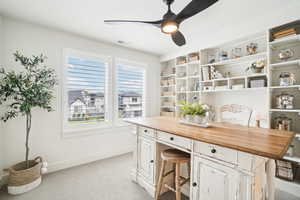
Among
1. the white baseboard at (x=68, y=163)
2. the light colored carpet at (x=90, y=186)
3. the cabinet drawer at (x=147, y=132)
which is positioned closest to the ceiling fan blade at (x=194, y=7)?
the cabinet drawer at (x=147, y=132)

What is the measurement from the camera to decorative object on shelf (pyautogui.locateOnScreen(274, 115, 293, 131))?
195cm

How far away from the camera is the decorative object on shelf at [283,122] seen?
1.95 meters

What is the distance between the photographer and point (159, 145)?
6.02 feet

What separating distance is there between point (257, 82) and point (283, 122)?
2.22 ft

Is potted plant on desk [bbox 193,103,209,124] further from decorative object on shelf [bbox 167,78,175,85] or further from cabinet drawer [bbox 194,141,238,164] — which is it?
decorative object on shelf [bbox 167,78,175,85]

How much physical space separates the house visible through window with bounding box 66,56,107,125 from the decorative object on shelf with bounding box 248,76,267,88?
2822 millimetres

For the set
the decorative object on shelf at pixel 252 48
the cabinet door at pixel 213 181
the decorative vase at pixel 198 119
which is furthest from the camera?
the decorative object on shelf at pixel 252 48

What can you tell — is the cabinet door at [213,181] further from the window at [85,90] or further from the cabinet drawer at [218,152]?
the window at [85,90]

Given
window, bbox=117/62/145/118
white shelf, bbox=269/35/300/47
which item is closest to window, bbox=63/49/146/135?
window, bbox=117/62/145/118

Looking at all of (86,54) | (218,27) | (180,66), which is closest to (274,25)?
(218,27)

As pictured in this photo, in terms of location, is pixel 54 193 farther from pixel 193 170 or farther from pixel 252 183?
pixel 252 183

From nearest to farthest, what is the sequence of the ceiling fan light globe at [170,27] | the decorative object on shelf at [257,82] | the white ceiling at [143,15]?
the ceiling fan light globe at [170,27], the white ceiling at [143,15], the decorative object on shelf at [257,82]

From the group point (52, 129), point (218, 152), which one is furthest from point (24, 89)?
point (218, 152)

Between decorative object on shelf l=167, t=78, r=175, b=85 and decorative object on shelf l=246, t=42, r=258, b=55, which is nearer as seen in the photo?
decorative object on shelf l=246, t=42, r=258, b=55
